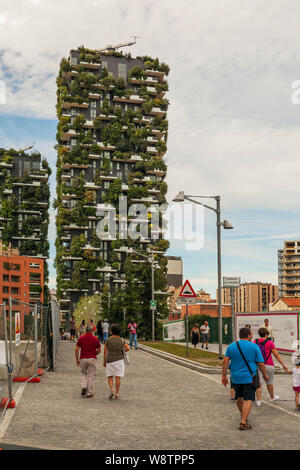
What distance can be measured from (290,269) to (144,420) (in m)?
186

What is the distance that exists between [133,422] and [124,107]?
110 metres

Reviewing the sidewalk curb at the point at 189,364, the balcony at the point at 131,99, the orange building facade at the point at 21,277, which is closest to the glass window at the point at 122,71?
the balcony at the point at 131,99

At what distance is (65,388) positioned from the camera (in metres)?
14.4

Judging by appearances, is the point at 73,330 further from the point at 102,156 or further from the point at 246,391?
the point at 102,156

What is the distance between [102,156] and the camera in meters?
113

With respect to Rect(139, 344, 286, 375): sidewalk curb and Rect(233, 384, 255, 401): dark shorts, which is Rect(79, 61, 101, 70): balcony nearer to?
Rect(139, 344, 286, 375): sidewalk curb

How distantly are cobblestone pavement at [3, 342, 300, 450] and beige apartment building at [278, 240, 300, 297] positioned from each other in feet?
587

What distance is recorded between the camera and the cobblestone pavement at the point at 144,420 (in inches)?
324

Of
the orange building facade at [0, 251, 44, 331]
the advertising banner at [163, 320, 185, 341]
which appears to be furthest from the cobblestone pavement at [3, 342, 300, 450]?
the orange building facade at [0, 251, 44, 331]

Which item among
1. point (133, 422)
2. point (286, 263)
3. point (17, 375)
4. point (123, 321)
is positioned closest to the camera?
point (133, 422)

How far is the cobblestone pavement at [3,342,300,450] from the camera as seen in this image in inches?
324

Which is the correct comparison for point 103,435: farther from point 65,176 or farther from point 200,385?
point 65,176

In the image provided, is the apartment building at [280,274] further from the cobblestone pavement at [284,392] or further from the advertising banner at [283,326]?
the cobblestone pavement at [284,392]

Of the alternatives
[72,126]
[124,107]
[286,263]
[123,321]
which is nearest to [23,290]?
[72,126]
